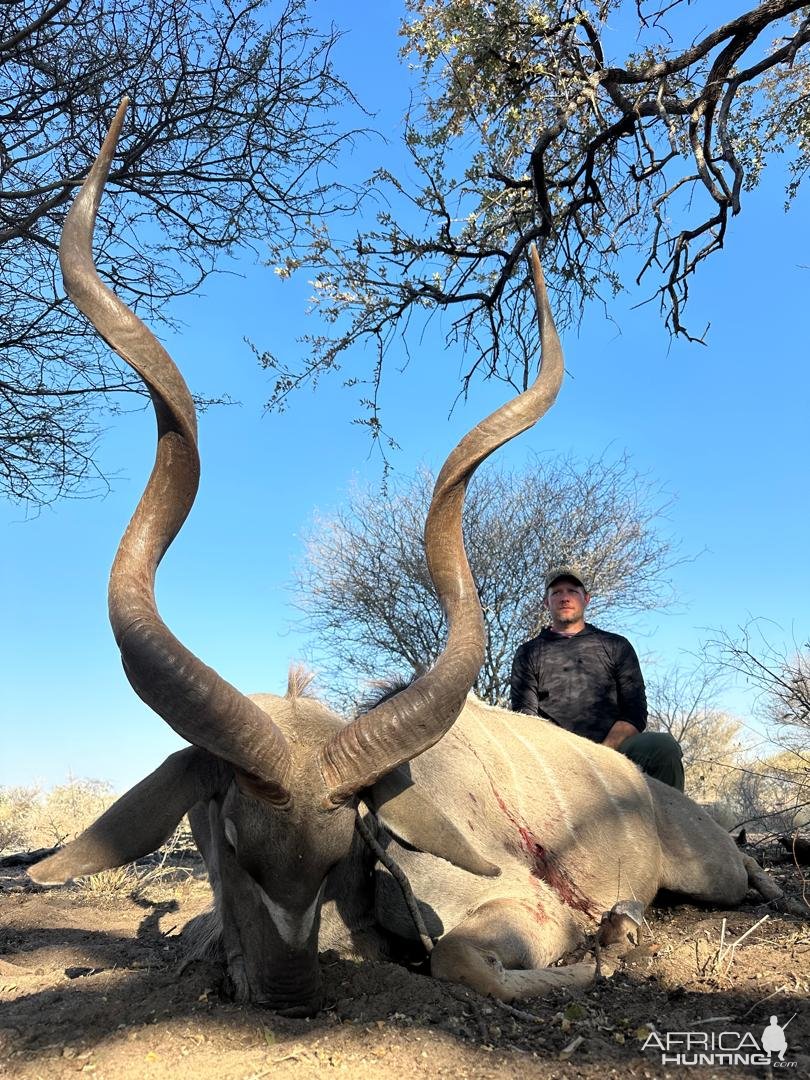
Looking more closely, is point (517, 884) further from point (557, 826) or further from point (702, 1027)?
point (702, 1027)

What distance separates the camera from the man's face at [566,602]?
5.83m

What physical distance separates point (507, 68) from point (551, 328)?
411cm

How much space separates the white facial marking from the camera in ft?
7.95

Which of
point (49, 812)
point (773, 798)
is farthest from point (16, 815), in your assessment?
point (773, 798)

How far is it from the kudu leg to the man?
230 cm

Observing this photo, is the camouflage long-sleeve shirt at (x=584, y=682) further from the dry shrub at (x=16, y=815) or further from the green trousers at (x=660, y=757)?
the dry shrub at (x=16, y=815)

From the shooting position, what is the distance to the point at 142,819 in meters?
2.54

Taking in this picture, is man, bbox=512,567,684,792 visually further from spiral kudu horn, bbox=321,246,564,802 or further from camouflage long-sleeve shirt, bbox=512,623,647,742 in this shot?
spiral kudu horn, bbox=321,246,564,802

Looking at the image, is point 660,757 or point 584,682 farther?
point 584,682

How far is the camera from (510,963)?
2904mm

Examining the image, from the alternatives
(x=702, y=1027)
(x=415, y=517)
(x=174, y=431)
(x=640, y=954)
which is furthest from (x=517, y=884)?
(x=415, y=517)

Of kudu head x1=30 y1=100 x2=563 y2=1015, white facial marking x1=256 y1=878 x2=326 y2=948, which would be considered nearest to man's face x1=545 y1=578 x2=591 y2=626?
kudu head x1=30 y1=100 x2=563 y2=1015

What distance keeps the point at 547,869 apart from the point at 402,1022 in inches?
67.2

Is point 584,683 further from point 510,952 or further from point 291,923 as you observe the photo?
point 291,923
